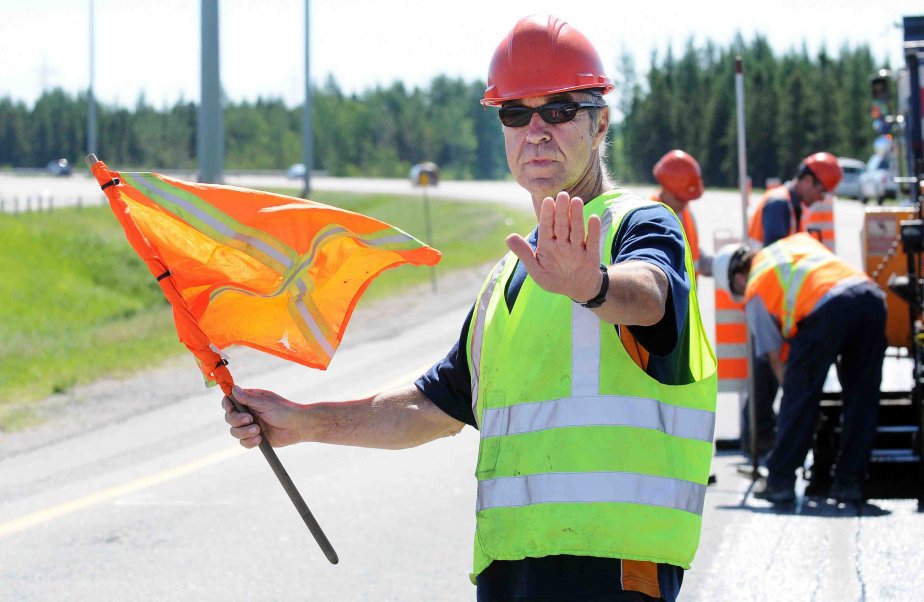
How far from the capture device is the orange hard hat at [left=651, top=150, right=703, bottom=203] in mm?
10094

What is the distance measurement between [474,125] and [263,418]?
A: 18885cm

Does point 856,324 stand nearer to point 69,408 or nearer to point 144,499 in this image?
point 144,499

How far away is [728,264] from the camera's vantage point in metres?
9.34

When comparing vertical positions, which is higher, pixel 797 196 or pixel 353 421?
pixel 797 196

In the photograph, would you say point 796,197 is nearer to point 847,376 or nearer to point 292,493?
point 847,376

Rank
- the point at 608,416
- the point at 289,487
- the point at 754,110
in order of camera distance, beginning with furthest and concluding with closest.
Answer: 1. the point at 754,110
2. the point at 289,487
3. the point at 608,416

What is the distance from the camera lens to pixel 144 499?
8.87 m

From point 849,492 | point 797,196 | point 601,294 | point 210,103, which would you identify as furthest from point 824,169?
point 210,103

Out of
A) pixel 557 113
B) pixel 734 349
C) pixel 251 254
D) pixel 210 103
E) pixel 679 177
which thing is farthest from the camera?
pixel 210 103

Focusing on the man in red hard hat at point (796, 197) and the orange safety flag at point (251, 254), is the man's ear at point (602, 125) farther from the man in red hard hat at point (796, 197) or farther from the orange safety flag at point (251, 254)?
the man in red hard hat at point (796, 197)

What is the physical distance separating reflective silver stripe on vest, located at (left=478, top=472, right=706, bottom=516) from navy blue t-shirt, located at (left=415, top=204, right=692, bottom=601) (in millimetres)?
130

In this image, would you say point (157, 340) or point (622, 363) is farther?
point (157, 340)

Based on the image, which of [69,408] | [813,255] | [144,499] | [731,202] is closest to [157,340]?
[69,408]

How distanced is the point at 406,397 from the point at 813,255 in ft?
18.3
